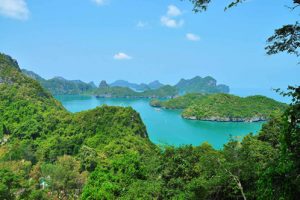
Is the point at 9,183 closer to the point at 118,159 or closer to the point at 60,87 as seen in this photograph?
the point at 118,159

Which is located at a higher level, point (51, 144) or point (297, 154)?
point (297, 154)

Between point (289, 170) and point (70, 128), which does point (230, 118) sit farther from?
point (289, 170)

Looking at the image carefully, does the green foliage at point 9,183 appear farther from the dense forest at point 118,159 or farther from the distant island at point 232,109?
the distant island at point 232,109

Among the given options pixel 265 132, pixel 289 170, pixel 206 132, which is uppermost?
pixel 289 170

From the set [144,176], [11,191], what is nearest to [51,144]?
[11,191]

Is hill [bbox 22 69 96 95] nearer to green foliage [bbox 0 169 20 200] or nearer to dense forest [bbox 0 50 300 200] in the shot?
dense forest [bbox 0 50 300 200]

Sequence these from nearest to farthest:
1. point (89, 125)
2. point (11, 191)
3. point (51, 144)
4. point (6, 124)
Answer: point (11, 191)
point (51, 144)
point (89, 125)
point (6, 124)

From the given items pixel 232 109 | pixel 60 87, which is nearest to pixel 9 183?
pixel 232 109

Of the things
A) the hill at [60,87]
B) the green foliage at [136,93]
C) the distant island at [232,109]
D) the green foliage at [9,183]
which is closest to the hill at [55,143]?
the green foliage at [9,183]
